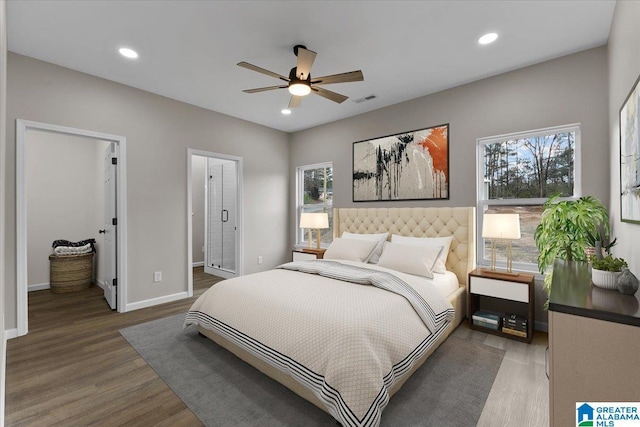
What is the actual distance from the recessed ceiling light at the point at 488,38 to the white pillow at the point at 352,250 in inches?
95.4

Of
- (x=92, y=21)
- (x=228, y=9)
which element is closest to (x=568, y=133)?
(x=228, y=9)

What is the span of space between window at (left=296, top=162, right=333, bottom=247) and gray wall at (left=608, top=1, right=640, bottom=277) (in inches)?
139

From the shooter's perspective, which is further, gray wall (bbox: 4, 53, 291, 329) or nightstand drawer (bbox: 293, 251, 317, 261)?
nightstand drawer (bbox: 293, 251, 317, 261)

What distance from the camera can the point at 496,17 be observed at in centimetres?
233

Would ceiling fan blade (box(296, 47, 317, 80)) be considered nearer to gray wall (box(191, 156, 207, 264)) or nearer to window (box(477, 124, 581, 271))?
window (box(477, 124, 581, 271))

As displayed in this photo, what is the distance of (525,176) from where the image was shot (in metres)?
3.23

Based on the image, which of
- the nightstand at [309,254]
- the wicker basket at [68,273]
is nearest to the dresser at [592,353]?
the nightstand at [309,254]

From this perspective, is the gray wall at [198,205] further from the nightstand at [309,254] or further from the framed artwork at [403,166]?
the framed artwork at [403,166]

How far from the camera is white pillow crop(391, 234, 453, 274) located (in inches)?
128

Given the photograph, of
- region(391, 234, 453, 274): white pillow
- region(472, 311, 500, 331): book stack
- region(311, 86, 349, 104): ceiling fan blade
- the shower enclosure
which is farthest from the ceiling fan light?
region(472, 311, 500, 331): book stack

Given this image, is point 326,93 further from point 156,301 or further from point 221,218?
point 221,218

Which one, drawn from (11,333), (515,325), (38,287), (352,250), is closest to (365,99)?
(352,250)

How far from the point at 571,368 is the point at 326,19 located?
270cm

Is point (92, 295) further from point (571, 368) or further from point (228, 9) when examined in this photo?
point (571, 368)
